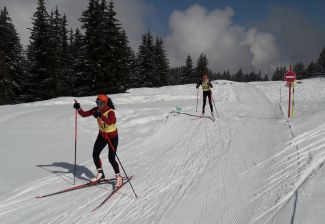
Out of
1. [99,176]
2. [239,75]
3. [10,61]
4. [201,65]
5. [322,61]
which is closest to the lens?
[99,176]

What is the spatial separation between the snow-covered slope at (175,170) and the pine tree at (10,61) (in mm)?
22451

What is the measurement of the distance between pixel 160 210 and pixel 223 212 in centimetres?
116

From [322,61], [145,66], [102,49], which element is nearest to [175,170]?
[102,49]

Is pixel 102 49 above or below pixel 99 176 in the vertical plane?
above

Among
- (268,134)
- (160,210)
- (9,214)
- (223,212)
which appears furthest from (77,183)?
(268,134)

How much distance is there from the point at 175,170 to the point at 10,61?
130 ft

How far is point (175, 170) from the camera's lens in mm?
8242

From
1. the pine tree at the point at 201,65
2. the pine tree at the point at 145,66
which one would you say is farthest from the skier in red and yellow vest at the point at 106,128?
the pine tree at the point at 201,65

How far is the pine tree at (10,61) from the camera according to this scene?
113ft

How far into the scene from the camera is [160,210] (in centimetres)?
595

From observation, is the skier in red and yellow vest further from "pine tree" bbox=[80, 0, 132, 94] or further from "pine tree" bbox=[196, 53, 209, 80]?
"pine tree" bbox=[196, 53, 209, 80]

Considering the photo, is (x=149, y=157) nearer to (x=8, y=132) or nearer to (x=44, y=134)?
(x=44, y=134)

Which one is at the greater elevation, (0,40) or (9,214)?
(0,40)

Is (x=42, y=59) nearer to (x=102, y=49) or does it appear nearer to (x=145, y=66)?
(x=102, y=49)
